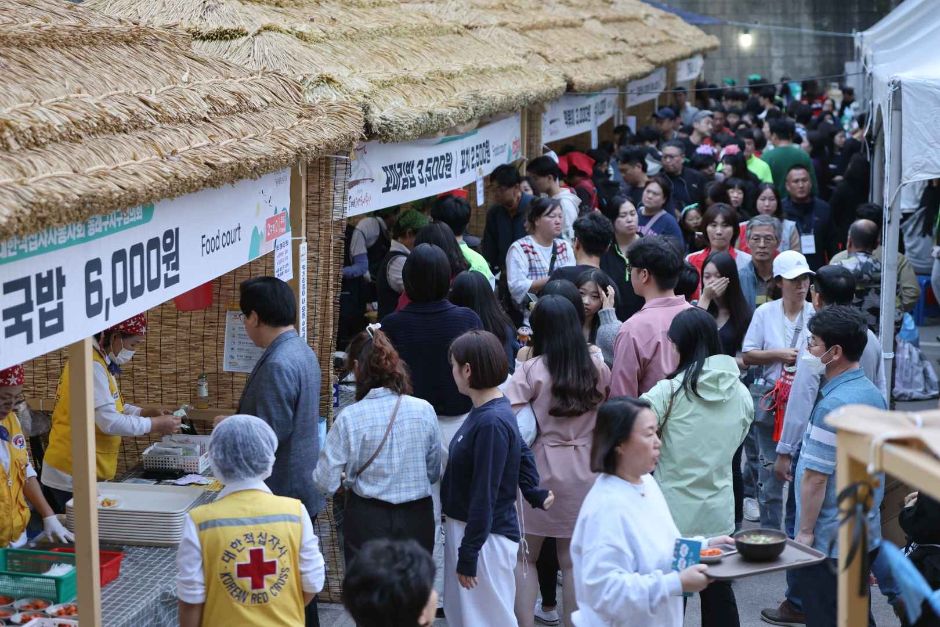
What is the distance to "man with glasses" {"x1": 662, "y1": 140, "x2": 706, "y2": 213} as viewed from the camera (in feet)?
42.0

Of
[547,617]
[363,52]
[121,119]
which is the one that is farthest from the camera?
[363,52]

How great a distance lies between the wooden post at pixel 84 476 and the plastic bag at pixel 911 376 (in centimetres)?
697

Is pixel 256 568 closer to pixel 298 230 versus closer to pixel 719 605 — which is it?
pixel 719 605

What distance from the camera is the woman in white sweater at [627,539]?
3.72 meters

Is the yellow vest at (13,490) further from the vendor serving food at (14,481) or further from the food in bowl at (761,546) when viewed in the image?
the food in bowl at (761,546)

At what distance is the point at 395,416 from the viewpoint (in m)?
4.94

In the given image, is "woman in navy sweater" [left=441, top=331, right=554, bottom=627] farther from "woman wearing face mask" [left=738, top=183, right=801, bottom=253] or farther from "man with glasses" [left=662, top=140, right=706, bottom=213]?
"man with glasses" [left=662, top=140, right=706, bottom=213]

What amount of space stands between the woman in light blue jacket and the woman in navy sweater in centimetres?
58

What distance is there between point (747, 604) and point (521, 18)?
745 centimetres

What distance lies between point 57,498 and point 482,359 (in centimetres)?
235

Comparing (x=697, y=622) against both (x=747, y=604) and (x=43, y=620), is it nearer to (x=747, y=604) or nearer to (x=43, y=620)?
Answer: (x=747, y=604)

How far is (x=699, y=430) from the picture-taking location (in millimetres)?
5000

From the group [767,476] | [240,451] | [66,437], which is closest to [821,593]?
[767,476]

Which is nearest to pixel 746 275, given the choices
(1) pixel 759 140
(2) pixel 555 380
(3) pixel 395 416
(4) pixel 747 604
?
(4) pixel 747 604
